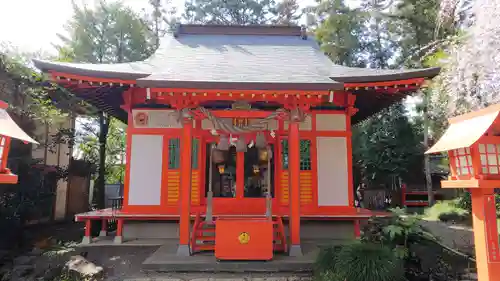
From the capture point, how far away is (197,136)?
809 cm

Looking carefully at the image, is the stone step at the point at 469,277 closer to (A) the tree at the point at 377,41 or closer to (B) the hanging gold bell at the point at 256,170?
(B) the hanging gold bell at the point at 256,170

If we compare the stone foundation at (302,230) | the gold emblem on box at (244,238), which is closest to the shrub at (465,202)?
the stone foundation at (302,230)

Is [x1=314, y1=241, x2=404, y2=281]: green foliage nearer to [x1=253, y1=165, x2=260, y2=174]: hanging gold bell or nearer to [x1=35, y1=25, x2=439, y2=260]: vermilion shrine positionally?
[x1=35, y1=25, x2=439, y2=260]: vermilion shrine

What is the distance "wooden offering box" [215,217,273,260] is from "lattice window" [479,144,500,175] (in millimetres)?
3514

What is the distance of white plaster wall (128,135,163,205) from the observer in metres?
7.93

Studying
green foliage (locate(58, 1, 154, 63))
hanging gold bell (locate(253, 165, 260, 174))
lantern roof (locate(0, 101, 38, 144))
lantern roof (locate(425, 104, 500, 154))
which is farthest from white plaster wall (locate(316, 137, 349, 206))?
green foliage (locate(58, 1, 154, 63))

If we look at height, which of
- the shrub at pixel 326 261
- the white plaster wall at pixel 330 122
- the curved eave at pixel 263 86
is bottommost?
the shrub at pixel 326 261

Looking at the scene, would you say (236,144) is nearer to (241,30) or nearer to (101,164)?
(241,30)

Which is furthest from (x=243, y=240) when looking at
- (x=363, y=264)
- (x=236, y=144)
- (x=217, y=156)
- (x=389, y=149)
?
(x=389, y=149)

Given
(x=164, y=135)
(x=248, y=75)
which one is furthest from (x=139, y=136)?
(x=248, y=75)

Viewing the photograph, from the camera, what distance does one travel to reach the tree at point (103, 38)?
41.8 feet

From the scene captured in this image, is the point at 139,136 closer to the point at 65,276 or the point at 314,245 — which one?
the point at 65,276

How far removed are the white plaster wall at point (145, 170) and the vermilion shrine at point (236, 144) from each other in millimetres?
23

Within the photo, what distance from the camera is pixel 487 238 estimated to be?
11.3ft
